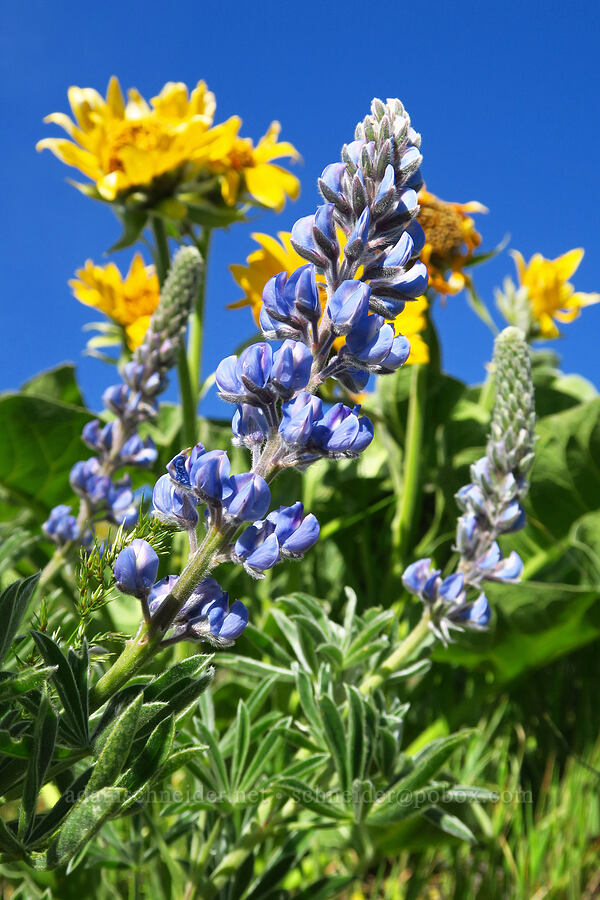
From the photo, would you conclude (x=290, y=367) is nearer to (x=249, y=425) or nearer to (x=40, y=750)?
(x=249, y=425)

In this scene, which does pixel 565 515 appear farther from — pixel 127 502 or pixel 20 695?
pixel 20 695

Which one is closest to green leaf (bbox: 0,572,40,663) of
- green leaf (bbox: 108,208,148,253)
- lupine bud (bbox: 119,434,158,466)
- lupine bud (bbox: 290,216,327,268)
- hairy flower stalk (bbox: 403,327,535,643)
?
lupine bud (bbox: 290,216,327,268)

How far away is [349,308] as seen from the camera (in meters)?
0.60

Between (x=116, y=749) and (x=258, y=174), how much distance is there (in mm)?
1571

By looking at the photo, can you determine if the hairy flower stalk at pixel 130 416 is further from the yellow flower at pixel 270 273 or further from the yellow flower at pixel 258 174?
the yellow flower at pixel 258 174

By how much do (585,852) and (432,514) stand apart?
3.30 feet

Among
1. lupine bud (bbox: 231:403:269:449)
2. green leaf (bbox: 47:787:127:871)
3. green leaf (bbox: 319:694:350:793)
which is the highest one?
lupine bud (bbox: 231:403:269:449)

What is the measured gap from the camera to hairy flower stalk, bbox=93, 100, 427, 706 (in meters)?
0.58

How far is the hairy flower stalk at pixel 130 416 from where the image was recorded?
1.38m

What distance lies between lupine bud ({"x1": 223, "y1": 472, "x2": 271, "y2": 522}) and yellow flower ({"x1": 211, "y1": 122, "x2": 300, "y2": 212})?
4.47 feet

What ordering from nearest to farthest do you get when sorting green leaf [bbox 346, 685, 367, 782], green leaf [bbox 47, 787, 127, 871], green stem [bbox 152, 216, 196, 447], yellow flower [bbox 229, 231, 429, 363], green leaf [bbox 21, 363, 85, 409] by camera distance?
green leaf [bbox 47, 787, 127, 871] → green leaf [bbox 346, 685, 367, 782] → yellow flower [bbox 229, 231, 429, 363] → green stem [bbox 152, 216, 196, 447] → green leaf [bbox 21, 363, 85, 409]

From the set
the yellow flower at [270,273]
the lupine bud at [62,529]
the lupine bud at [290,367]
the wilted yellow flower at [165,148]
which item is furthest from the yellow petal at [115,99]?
the lupine bud at [290,367]

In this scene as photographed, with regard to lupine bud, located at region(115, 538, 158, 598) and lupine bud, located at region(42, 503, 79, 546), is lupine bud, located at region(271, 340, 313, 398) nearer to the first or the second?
lupine bud, located at region(115, 538, 158, 598)

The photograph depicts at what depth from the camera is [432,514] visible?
8.07 feet
